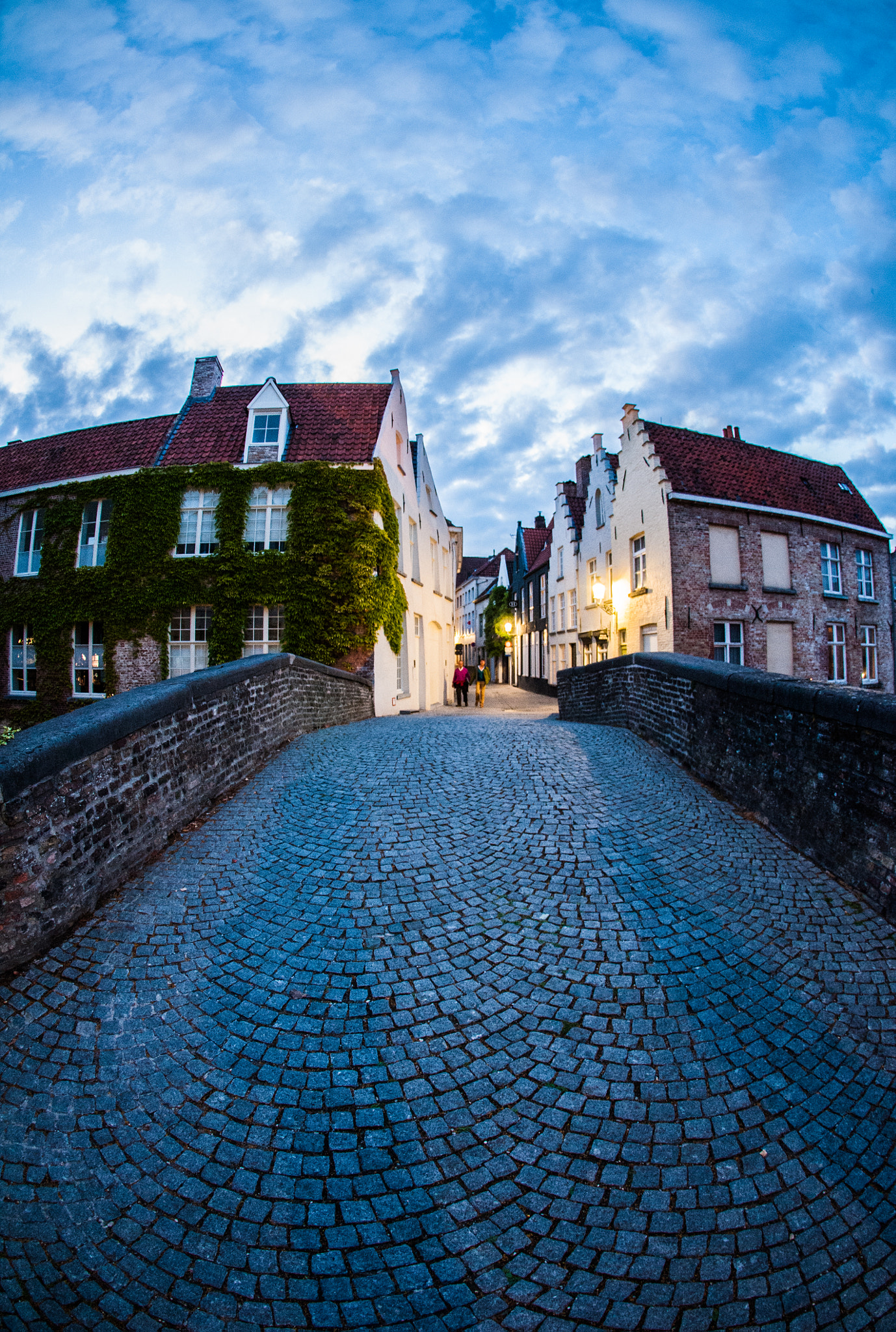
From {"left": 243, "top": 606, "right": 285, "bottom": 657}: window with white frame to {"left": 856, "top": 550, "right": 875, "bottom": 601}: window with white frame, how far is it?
21.3 m

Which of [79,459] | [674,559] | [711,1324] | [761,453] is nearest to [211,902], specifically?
[711,1324]

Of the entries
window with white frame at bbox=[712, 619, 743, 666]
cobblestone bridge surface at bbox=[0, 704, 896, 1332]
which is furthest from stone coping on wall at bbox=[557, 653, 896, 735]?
window with white frame at bbox=[712, 619, 743, 666]

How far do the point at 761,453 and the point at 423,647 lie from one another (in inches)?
588

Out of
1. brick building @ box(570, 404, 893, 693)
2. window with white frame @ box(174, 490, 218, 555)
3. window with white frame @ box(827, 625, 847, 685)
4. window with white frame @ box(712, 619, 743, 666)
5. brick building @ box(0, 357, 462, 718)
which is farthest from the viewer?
window with white frame @ box(827, 625, 847, 685)

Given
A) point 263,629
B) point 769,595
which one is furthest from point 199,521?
point 769,595

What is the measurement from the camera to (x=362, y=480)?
586 inches

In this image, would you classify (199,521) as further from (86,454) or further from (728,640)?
(728,640)

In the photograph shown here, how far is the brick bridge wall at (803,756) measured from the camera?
149 inches

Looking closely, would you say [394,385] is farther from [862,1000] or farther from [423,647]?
[862,1000]

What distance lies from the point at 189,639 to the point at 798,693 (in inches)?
616

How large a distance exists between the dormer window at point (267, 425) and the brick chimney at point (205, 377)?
13.0 feet

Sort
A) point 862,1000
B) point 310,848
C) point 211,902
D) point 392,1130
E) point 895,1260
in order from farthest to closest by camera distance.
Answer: point 310,848
point 211,902
point 862,1000
point 392,1130
point 895,1260

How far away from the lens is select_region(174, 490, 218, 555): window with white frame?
51.6 feet

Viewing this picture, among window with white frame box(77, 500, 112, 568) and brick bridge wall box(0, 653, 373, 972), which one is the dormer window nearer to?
window with white frame box(77, 500, 112, 568)
